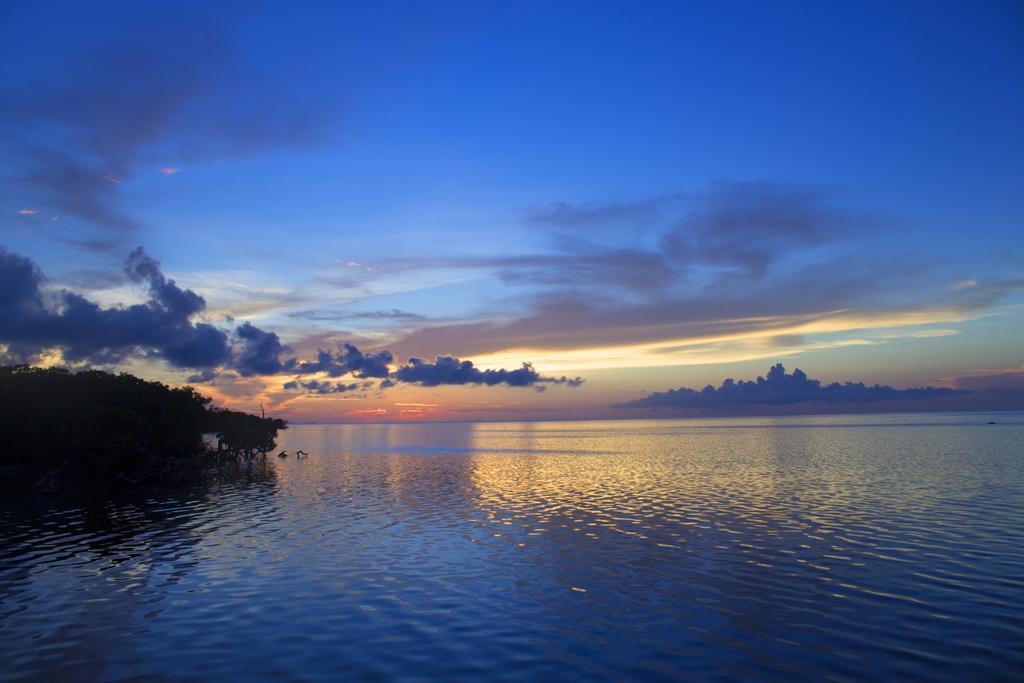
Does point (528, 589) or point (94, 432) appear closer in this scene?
point (528, 589)

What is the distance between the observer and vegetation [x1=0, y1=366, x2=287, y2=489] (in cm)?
6912

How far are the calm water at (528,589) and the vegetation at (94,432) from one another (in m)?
19.3

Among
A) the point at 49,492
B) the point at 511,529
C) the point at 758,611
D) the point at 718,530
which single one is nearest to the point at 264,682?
the point at 758,611

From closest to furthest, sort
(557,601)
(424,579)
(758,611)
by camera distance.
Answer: (758,611), (557,601), (424,579)

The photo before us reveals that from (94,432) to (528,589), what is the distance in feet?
212

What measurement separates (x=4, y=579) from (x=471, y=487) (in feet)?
139

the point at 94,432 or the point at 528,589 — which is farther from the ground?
the point at 94,432

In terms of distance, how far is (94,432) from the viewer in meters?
69.6

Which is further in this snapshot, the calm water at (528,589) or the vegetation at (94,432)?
the vegetation at (94,432)

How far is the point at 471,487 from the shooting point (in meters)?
65.6

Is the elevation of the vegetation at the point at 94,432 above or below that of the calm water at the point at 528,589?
above

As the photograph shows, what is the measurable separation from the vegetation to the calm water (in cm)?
1927

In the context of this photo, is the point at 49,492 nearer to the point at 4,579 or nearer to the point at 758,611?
the point at 4,579

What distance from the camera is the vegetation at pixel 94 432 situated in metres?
69.1
